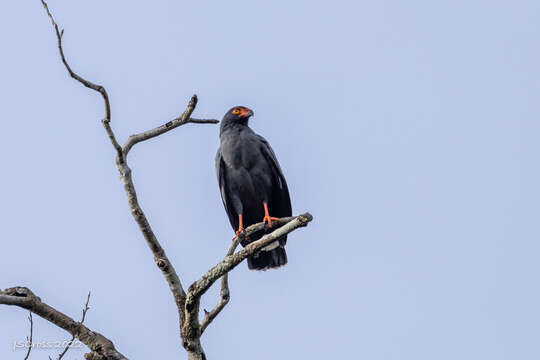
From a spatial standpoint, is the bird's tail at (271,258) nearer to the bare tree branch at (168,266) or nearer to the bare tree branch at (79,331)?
the bare tree branch at (168,266)

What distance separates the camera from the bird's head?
9.52m

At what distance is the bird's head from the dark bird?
22 cm

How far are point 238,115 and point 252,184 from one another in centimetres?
119

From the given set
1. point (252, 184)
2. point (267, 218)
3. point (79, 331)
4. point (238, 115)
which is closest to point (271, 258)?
point (267, 218)

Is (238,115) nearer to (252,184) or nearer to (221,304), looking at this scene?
(252,184)

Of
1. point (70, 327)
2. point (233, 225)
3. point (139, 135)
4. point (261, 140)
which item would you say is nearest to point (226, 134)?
point (261, 140)

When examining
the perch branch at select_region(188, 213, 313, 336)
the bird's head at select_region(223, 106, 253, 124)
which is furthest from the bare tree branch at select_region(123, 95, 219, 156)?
the bird's head at select_region(223, 106, 253, 124)

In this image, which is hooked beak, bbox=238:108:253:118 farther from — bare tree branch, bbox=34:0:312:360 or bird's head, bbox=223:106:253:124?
bare tree branch, bbox=34:0:312:360

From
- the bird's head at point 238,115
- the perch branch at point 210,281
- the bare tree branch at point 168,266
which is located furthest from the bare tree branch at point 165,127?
the bird's head at point 238,115

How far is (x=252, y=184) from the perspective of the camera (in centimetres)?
889

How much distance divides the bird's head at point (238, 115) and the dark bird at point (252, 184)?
22 centimetres

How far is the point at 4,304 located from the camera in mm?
4750

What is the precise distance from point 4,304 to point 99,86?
1.69 m

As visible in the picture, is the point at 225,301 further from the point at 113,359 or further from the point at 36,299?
the point at 36,299
